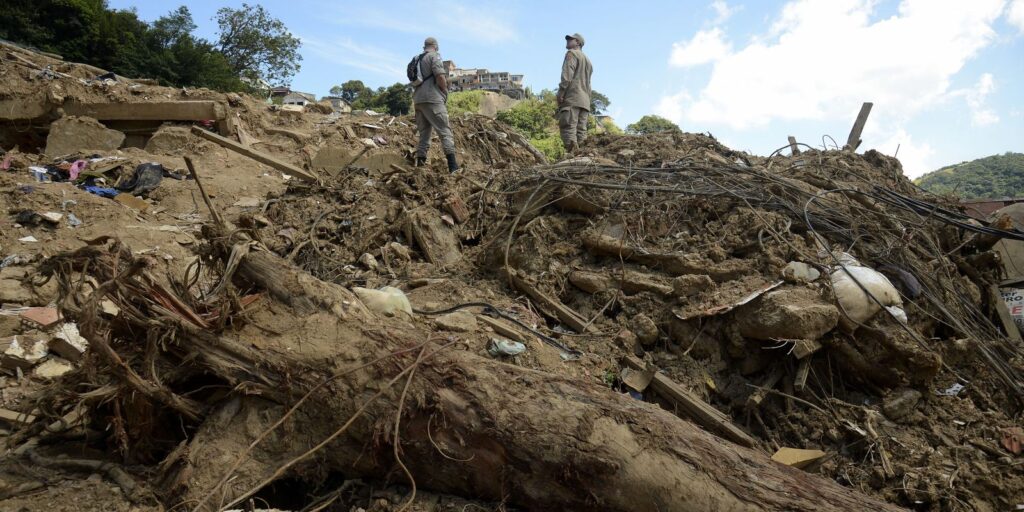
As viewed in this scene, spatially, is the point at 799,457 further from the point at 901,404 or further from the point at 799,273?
the point at 799,273

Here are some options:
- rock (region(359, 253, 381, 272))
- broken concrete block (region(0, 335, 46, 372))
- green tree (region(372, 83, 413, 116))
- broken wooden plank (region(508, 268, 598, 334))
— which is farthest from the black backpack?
green tree (region(372, 83, 413, 116))

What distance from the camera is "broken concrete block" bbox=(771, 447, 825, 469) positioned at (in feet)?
9.85

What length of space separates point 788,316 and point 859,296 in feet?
1.62

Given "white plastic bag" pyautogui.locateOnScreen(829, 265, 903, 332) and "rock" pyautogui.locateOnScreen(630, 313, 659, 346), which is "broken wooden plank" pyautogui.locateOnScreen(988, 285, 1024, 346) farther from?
"rock" pyautogui.locateOnScreen(630, 313, 659, 346)

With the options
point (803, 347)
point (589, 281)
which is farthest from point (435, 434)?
point (803, 347)

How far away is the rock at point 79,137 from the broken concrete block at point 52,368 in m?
5.31

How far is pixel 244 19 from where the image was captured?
2609 centimetres

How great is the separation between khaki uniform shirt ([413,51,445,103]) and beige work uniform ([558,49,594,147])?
2.10 metres

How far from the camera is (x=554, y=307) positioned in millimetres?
4219

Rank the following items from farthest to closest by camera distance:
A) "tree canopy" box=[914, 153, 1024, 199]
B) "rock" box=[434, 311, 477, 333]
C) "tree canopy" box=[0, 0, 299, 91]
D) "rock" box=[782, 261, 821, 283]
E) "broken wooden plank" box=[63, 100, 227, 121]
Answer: "tree canopy" box=[0, 0, 299, 91] → "tree canopy" box=[914, 153, 1024, 199] → "broken wooden plank" box=[63, 100, 227, 121] → "rock" box=[782, 261, 821, 283] → "rock" box=[434, 311, 477, 333]

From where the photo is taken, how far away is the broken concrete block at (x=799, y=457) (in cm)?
300

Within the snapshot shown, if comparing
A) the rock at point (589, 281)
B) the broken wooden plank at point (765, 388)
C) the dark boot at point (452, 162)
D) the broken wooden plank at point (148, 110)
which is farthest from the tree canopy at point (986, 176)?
the broken wooden plank at point (148, 110)

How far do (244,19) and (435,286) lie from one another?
26.7 m

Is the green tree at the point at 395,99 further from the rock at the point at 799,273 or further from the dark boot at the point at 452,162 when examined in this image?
the rock at the point at 799,273
